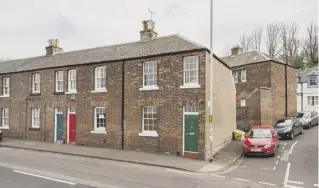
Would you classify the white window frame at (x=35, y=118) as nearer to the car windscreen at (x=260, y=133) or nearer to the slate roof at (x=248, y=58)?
the car windscreen at (x=260, y=133)

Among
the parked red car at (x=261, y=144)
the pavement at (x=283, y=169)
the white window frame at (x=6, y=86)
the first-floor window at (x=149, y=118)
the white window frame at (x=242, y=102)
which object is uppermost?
the white window frame at (x=6, y=86)

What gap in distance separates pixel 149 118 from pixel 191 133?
9.68ft

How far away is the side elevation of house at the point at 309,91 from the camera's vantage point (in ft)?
134

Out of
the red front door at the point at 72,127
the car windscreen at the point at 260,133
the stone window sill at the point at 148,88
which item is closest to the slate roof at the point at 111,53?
the stone window sill at the point at 148,88

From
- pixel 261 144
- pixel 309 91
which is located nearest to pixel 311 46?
pixel 309 91

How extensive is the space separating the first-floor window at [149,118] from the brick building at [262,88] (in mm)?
12216

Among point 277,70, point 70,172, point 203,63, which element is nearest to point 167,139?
point 203,63

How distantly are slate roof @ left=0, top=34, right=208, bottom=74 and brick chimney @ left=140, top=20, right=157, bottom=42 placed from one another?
20.8 inches

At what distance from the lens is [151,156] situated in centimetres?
1538

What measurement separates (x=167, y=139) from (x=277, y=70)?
19033mm

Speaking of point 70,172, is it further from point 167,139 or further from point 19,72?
point 19,72

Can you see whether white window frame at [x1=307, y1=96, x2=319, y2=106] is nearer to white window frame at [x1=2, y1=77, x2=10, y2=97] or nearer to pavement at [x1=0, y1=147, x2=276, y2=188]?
pavement at [x1=0, y1=147, x2=276, y2=188]

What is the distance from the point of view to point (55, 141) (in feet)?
68.9

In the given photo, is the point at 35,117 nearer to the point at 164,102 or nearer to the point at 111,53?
the point at 111,53
